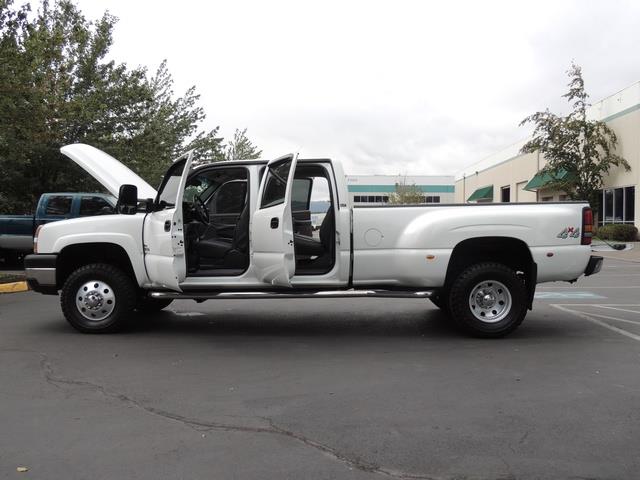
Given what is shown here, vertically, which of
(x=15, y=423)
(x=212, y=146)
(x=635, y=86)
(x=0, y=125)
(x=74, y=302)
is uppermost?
(x=635, y=86)

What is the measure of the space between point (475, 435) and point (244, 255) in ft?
12.5

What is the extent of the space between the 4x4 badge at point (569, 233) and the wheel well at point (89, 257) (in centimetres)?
515

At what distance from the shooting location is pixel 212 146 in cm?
2520

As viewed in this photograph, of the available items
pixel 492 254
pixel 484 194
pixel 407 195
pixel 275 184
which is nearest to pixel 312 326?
pixel 275 184

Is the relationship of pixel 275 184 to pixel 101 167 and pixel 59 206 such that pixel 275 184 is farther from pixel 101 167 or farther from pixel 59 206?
pixel 59 206

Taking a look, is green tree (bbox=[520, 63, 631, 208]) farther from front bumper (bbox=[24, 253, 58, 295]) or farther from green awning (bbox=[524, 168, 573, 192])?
front bumper (bbox=[24, 253, 58, 295])

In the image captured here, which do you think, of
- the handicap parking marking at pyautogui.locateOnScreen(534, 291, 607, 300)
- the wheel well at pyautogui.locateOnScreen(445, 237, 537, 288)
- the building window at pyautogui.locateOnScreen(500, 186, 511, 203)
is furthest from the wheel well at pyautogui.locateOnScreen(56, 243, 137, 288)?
the building window at pyautogui.locateOnScreen(500, 186, 511, 203)

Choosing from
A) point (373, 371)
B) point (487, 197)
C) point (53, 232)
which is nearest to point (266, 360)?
point (373, 371)

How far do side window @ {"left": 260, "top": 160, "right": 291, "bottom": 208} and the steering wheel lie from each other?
3.39ft

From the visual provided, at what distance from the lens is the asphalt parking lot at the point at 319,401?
11.2ft

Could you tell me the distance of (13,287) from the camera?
11062 millimetres

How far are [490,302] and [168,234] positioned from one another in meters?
3.81

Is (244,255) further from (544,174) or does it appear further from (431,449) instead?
(544,174)

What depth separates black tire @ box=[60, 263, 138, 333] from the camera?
270 inches
